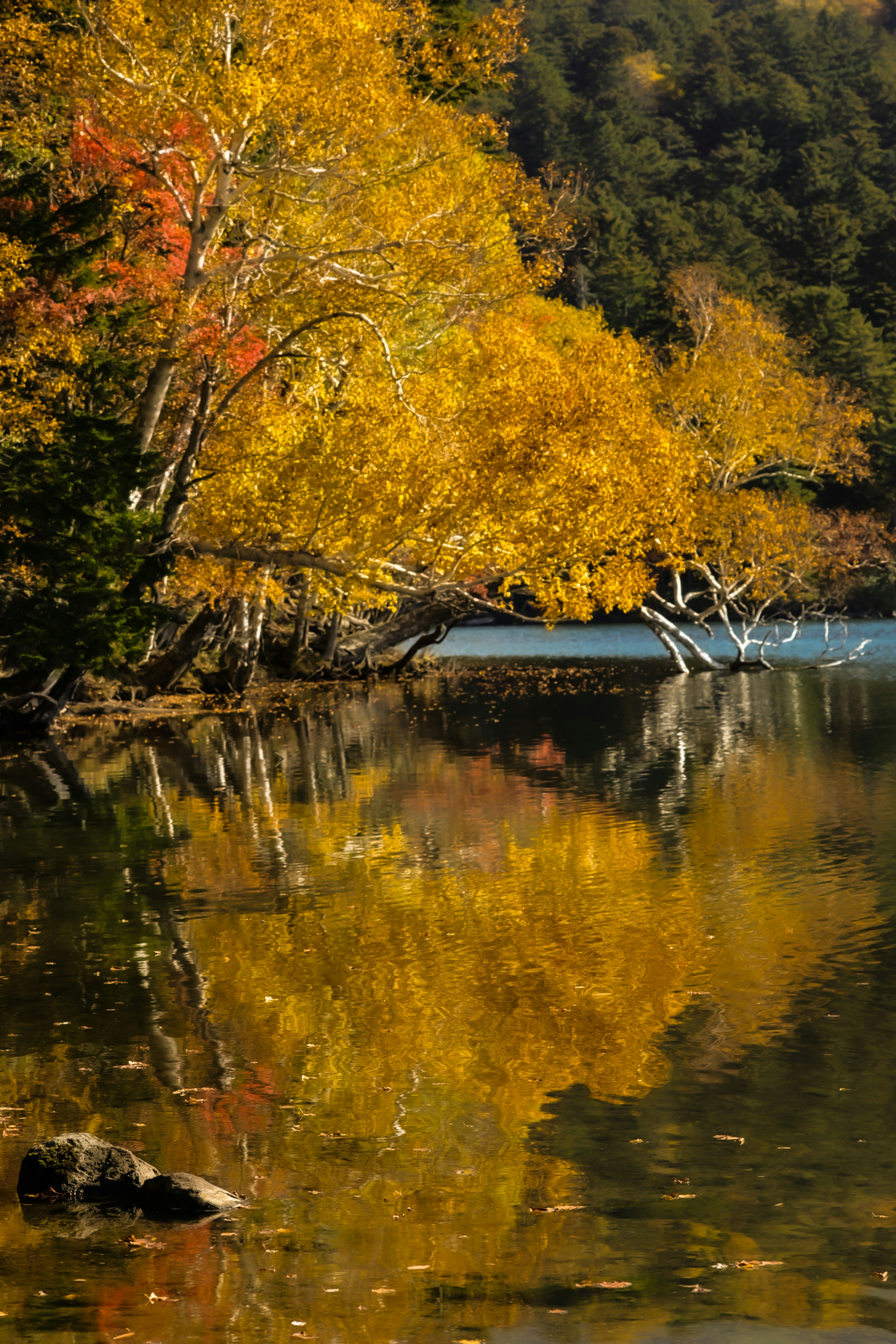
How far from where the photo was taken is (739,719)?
25656mm

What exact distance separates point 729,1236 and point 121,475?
750 inches

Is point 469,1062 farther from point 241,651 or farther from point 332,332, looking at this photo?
point 241,651

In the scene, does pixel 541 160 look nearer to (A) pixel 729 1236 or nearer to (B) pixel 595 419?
(B) pixel 595 419

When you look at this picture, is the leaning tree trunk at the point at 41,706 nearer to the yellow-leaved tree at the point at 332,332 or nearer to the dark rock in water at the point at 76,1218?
the yellow-leaved tree at the point at 332,332

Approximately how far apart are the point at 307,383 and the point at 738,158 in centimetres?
6991

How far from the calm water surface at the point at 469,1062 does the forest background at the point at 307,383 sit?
9129mm

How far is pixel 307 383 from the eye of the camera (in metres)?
29.8

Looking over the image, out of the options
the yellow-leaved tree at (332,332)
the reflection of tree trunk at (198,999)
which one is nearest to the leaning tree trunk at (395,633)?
the yellow-leaved tree at (332,332)

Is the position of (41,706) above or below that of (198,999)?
above

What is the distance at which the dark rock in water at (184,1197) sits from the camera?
545cm

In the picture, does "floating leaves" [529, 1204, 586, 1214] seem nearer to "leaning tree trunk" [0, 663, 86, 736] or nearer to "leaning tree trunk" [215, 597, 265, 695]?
"leaning tree trunk" [0, 663, 86, 736]

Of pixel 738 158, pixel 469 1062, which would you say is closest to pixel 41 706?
pixel 469 1062

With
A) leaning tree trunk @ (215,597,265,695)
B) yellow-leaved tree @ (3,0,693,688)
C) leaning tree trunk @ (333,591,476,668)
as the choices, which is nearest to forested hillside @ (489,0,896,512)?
leaning tree trunk @ (333,591,476,668)

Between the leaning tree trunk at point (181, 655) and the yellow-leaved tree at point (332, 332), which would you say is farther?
the leaning tree trunk at point (181, 655)
